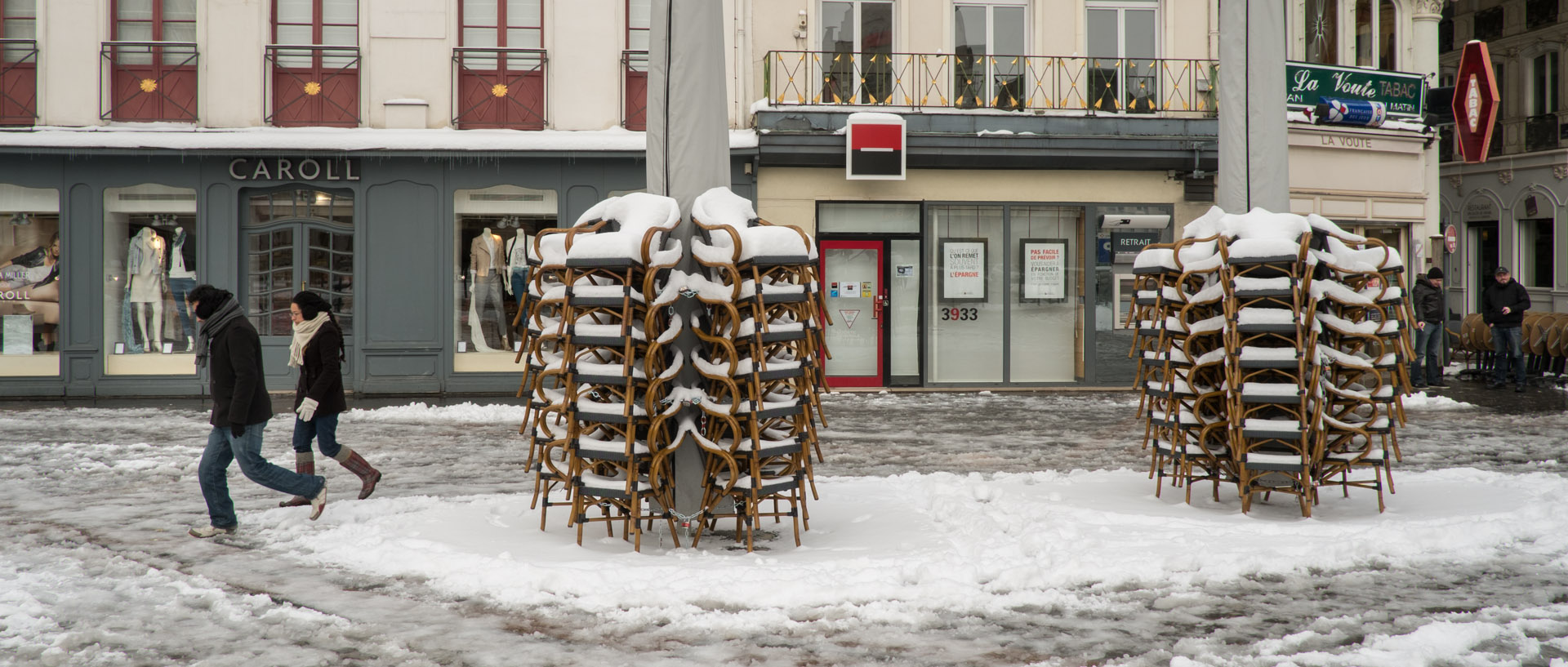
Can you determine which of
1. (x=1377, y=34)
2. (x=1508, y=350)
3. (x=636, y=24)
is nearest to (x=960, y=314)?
(x=636, y=24)

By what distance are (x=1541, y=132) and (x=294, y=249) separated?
1154 inches

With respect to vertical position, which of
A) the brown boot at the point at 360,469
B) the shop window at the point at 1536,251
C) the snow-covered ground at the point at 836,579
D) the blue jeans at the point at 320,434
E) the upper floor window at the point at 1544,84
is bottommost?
the snow-covered ground at the point at 836,579

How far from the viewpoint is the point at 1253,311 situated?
674 cm

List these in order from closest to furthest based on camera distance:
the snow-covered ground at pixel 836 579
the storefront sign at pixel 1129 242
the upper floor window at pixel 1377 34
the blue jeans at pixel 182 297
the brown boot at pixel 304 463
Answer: the snow-covered ground at pixel 836 579 < the brown boot at pixel 304 463 < the blue jeans at pixel 182 297 < the storefront sign at pixel 1129 242 < the upper floor window at pixel 1377 34

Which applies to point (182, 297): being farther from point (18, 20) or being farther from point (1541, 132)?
point (1541, 132)

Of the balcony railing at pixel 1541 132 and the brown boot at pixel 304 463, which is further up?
the balcony railing at pixel 1541 132

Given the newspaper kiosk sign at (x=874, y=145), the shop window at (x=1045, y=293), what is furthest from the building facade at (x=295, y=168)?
the shop window at (x=1045, y=293)

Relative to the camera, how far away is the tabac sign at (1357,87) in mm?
18812

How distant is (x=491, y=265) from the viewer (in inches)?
676

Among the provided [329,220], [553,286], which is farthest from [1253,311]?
[329,220]

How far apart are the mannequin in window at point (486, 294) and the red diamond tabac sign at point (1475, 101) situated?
16.7 m

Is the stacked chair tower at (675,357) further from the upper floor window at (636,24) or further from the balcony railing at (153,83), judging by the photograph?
the balcony railing at (153,83)

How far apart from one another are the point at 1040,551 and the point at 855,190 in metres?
11.7

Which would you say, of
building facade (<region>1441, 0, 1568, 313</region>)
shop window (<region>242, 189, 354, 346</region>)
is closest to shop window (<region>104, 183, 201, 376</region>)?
shop window (<region>242, 189, 354, 346</region>)
